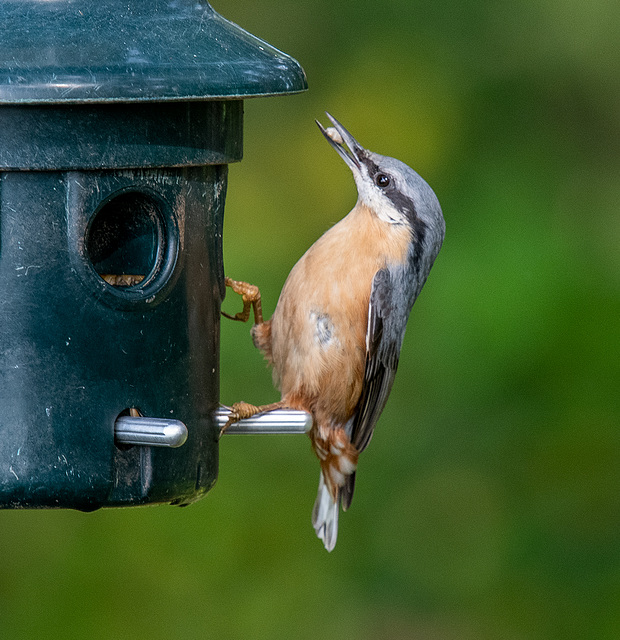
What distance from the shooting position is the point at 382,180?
473cm

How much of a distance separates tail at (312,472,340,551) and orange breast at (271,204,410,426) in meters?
0.80

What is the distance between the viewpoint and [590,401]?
21.4 feet

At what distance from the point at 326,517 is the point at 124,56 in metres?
2.83

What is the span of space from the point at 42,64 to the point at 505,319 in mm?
3446

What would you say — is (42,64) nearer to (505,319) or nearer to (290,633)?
(505,319)

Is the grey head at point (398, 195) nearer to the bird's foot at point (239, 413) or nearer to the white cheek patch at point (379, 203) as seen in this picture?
the white cheek patch at point (379, 203)

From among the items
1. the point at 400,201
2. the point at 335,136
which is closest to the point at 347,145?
the point at 335,136

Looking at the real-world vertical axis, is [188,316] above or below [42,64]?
below

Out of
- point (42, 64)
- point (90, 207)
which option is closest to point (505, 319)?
point (90, 207)

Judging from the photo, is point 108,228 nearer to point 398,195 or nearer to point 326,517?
point 398,195

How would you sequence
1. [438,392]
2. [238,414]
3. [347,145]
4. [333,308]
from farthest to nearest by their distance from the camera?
[438,392] → [347,145] → [333,308] → [238,414]

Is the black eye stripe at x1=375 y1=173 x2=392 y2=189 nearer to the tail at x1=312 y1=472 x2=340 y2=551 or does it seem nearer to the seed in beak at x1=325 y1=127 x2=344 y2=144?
the seed in beak at x1=325 y1=127 x2=344 y2=144

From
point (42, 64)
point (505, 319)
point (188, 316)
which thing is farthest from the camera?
point (505, 319)

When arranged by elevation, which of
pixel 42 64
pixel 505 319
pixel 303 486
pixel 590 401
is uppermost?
pixel 42 64
